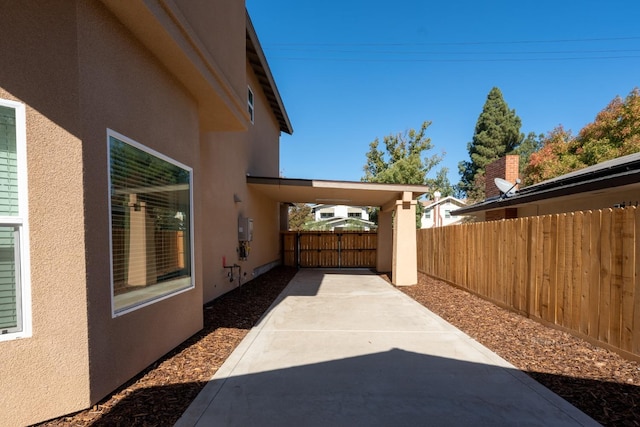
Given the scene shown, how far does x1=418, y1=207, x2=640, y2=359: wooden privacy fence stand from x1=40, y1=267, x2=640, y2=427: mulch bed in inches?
11.4

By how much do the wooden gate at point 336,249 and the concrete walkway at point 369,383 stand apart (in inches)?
409

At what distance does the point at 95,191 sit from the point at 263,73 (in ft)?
31.9

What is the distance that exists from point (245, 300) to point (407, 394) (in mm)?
5295

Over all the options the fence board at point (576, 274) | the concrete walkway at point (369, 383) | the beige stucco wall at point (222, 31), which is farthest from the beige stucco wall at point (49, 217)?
the fence board at point (576, 274)

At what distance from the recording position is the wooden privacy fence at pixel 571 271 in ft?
13.2

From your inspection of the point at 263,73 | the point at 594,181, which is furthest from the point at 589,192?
the point at 263,73

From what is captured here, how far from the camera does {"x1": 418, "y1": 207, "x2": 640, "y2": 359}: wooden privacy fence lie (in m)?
4.02

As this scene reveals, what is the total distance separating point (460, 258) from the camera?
9.19 m

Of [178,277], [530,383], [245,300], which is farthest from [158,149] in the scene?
[530,383]

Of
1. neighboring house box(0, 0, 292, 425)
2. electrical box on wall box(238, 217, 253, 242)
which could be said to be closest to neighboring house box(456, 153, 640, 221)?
neighboring house box(0, 0, 292, 425)

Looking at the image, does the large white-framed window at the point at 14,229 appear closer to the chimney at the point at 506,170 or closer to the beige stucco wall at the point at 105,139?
the beige stucco wall at the point at 105,139

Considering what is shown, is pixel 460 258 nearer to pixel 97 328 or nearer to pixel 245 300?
pixel 245 300

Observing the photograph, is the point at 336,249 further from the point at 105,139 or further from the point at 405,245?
the point at 105,139

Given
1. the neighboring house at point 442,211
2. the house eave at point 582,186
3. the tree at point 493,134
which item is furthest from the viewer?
the tree at point 493,134
